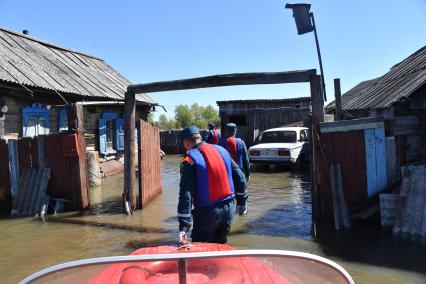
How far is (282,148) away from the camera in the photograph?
14.6m

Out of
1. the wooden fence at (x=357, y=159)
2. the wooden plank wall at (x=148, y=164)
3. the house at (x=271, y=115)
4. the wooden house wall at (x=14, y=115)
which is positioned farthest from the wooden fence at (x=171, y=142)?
the wooden fence at (x=357, y=159)

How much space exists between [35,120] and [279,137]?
850 centimetres

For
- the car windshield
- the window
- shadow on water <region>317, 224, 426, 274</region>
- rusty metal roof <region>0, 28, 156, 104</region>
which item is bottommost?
shadow on water <region>317, 224, 426, 274</region>

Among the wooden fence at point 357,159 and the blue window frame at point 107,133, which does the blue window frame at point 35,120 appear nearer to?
the blue window frame at point 107,133

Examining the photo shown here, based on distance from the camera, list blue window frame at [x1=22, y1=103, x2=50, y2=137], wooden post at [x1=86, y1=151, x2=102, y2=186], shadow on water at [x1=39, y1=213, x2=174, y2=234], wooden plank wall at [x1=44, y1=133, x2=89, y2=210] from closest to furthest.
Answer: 1. shadow on water at [x1=39, y1=213, x2=174, y2=234]
2. wooden plank wall at [x1=44, y1=133, x2=89, y2=210]
3. blue window frame at [x1=22, y1=103, x2=50, y2=137]
4. wooden post at [x1=86, y1=151, x2=102, y2=186]

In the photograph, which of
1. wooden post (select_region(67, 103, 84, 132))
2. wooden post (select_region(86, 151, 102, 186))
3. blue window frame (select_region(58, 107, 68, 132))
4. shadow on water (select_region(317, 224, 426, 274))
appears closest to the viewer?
shadow on water (select_region(317, 224, 426, 274))

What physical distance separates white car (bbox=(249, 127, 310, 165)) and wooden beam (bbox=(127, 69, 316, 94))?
22.1ft

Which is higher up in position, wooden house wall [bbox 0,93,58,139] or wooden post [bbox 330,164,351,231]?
wooden house wall [bbox 0,93,58,139]

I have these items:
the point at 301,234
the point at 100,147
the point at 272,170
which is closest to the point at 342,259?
the point at 301,234

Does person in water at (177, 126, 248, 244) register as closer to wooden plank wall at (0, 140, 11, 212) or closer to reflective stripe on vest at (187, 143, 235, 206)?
reflective stripe on vest at (187, 143, 235, 206)

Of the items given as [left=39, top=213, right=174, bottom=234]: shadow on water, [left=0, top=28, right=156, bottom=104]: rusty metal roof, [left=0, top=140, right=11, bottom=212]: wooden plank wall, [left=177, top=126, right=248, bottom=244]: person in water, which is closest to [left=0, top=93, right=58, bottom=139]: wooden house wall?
[left=0, top=28, right=156, bottom=104]: rusty metal roof

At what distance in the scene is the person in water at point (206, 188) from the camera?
386 cm

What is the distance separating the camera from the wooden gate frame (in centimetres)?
731

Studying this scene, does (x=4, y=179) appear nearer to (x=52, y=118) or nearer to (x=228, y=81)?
(x=52, y=118)
